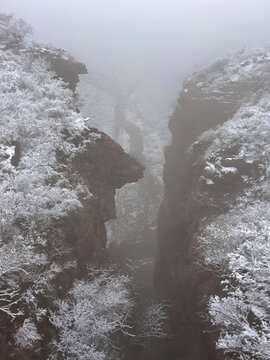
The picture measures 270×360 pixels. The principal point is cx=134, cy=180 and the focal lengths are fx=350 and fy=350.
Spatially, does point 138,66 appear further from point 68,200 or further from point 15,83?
point 68,200

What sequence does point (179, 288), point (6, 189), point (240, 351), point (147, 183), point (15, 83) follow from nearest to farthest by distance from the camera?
1. point (240, 351)
2. point (6, 189)
3. point (179, 288)
4. point (15, 83)
5. point (147, 183)

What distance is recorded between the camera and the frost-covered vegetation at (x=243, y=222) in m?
13.9

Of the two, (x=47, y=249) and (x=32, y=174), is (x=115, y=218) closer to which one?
(x=32, y=174)

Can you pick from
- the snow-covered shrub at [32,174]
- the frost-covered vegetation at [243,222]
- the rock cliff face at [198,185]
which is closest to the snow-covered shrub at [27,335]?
the snow-covered shrub at [32,174]

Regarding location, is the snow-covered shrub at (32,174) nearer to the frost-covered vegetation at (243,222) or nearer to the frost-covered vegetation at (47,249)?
the frost-covered vegetation at (47,249)

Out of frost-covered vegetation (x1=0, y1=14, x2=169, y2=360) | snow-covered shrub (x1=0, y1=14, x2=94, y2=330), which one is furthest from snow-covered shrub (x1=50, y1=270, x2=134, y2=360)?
snow-covered shrub (x1=0, y1=14, x2=94, y2=330)

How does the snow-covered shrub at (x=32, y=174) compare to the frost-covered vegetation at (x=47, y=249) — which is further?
the snow-covered shrub at (x=32, y=174)

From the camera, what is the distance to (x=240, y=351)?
43.4 feet

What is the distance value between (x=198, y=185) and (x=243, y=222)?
17.0 ft

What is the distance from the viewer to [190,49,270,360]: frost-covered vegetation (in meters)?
13.9

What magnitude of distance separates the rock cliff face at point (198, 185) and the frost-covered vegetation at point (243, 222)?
120 mm

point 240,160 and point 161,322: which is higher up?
point 240,160

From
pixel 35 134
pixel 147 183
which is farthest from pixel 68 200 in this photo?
pixel 147 183

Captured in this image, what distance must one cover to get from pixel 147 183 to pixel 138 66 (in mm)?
34661
